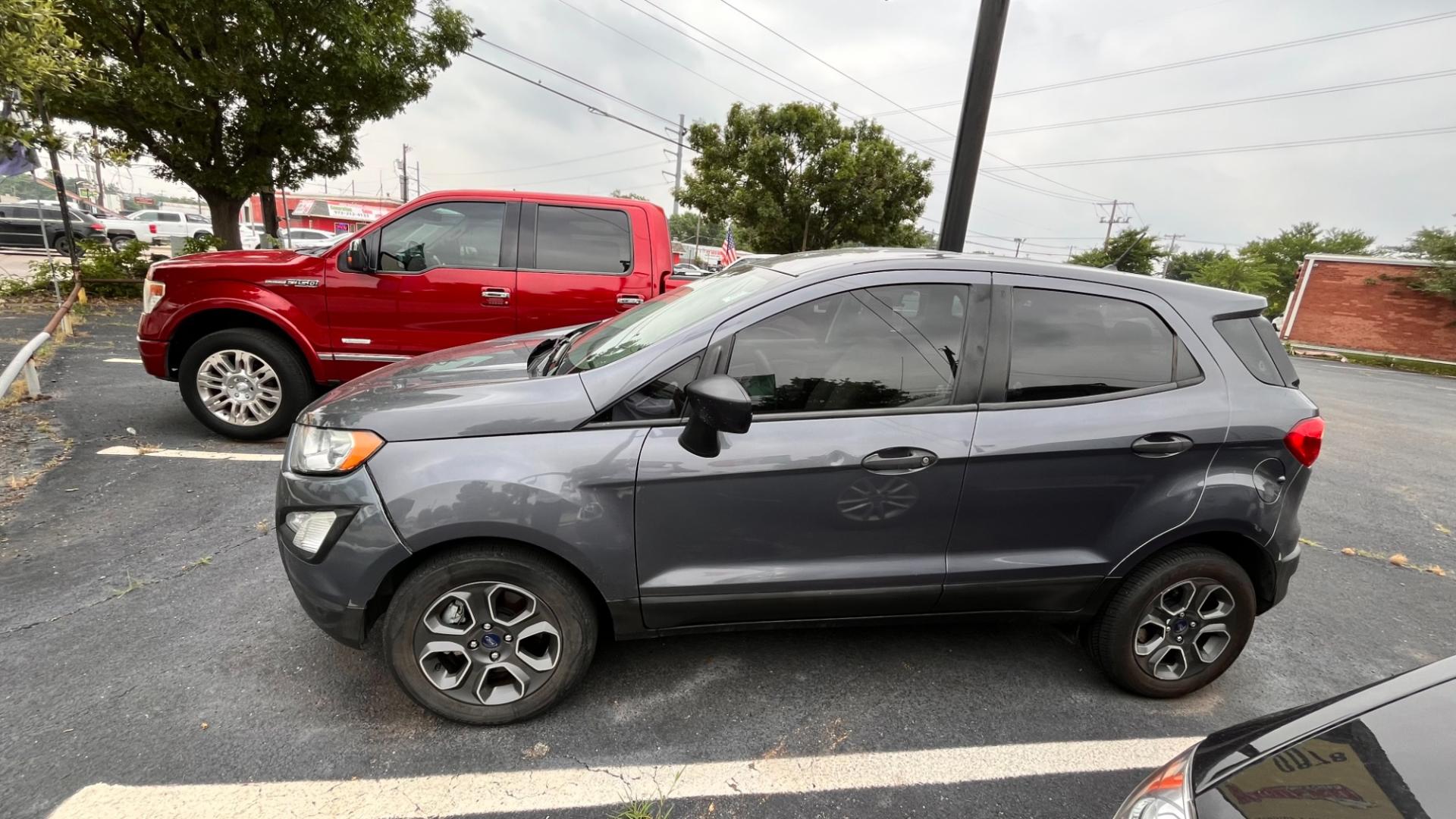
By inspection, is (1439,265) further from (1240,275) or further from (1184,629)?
(1184,629)

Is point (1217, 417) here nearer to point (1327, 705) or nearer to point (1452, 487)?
point (1327, 705)

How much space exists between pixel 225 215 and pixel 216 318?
9723 millimetres

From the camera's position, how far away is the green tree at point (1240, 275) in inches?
1764

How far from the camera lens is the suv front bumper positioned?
84.5 inches

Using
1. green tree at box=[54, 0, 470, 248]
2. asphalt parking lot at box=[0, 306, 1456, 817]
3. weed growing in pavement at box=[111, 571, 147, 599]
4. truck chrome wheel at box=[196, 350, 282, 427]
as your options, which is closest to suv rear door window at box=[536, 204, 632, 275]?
truck chrome wheel at box=[196, 350, 282, 427]

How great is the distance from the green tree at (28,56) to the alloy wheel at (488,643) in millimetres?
4732

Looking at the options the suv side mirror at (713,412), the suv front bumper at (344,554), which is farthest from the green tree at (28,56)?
the suv side mirror at (713,412)

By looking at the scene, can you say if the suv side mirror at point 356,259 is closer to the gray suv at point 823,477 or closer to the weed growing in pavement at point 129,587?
the weed growing in pavement at point 129,587

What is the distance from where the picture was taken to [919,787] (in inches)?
87.0

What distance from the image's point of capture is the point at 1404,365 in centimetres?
2280

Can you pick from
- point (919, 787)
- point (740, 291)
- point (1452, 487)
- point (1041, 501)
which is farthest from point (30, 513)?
point (1452, 487)

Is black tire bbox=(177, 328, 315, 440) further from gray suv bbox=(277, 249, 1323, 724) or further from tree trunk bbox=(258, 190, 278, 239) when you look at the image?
tree trunk bbox=(258, 190, 278, 239)

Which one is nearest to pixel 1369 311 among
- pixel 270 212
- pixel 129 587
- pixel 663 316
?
pixel 663 316

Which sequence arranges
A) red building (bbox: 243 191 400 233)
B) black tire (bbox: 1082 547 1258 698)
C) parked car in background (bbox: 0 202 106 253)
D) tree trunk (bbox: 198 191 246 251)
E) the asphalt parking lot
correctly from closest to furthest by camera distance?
the asphalt parking lot → black tire (bbox: 1082 547 1258 698) → tree trunk (bbox: 198 191 246 251) → parked car in background (bbox: 0 202 106 253) → red building (bbox: 243 191 400 233)
